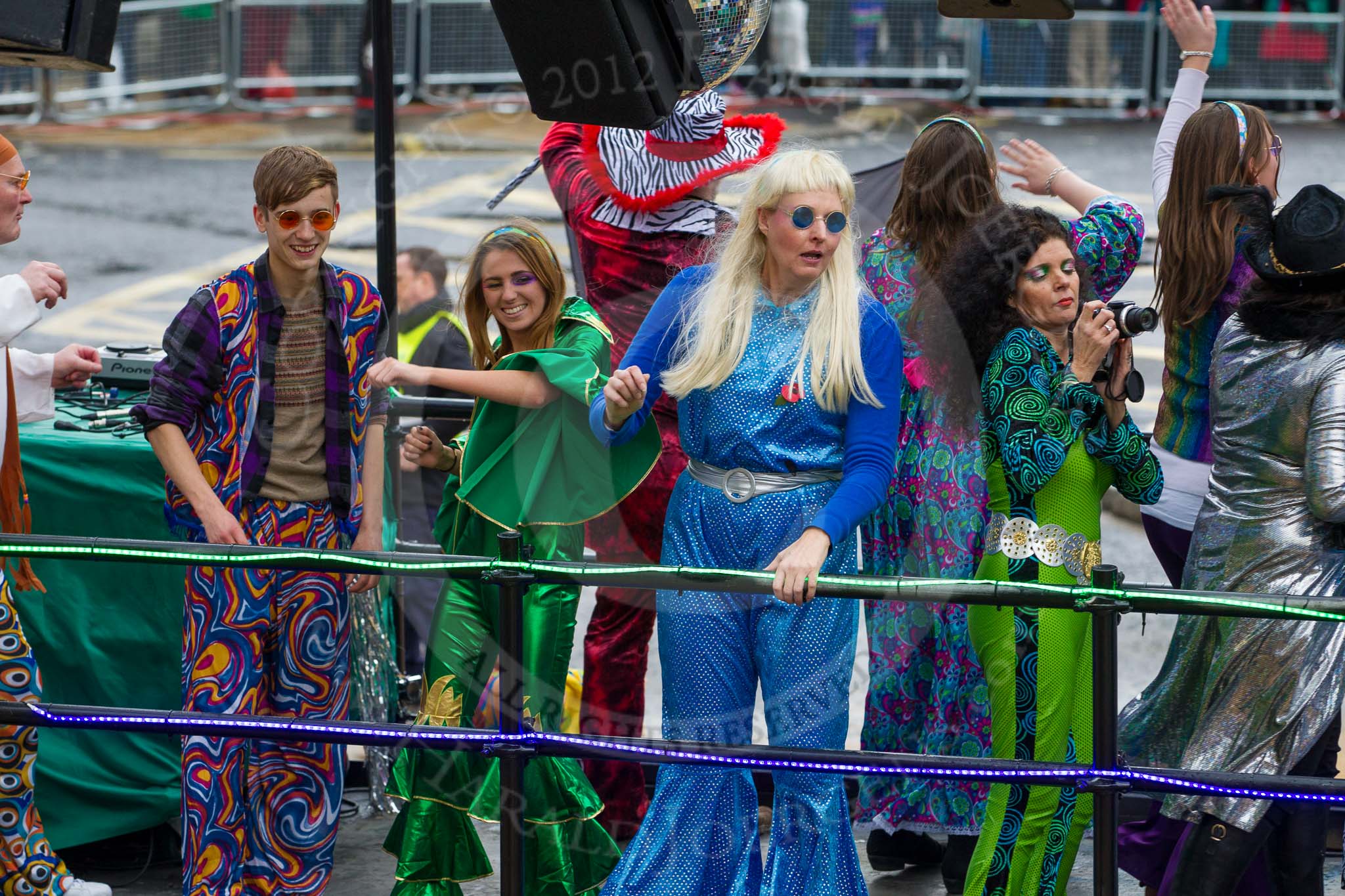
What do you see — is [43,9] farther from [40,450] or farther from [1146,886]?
[1146,886]

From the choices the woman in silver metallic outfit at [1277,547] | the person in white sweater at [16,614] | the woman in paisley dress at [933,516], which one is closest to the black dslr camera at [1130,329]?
the woman in silver metallic outfit at [1277,547]

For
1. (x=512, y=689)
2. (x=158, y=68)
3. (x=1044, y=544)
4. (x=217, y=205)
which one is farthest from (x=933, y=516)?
(x=158, y=68)

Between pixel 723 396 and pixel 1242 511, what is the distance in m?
1.22

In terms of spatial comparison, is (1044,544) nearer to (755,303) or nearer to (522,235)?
(755,303)

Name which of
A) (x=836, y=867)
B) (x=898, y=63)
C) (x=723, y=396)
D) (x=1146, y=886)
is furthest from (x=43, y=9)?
(x=898, y=63)

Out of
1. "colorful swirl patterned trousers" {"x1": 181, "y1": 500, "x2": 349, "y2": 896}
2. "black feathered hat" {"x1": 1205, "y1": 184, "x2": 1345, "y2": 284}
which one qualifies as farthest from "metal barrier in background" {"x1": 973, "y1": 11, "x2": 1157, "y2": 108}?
"colorful swirl patterned trousers" {"x1": 181, "y1": 500, "x2": 349, "y2": 896}

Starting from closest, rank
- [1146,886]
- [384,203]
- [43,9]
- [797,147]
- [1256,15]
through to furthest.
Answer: [43,9] → [797,147] → [1146,886] → [384,203] → [1256,15]

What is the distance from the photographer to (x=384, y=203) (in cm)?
536

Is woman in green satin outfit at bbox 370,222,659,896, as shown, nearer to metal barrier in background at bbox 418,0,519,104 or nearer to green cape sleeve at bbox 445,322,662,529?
green cape sleeve at bbox 445,322,662,529

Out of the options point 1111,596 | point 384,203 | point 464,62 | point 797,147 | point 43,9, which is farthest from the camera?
point 464,62

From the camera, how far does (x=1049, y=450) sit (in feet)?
12.9

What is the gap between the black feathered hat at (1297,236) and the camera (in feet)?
12.7

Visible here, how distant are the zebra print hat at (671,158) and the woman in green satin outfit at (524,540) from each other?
57 centimetres

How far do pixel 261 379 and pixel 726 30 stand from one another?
1.40m
